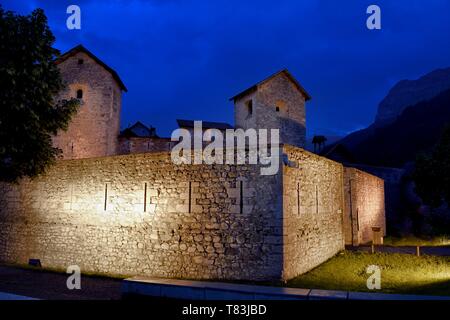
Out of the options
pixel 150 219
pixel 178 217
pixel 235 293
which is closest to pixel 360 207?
pixel 178 217

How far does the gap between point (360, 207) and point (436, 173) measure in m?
3.81

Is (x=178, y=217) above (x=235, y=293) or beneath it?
above

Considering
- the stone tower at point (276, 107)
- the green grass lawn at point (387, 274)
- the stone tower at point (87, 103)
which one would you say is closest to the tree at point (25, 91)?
the green grass lawn at point (387, 274)

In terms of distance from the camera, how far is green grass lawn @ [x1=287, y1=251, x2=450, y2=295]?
29.0 ft

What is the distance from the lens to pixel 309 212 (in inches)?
446

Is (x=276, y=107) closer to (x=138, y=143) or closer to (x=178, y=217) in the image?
(x=138, y=143)

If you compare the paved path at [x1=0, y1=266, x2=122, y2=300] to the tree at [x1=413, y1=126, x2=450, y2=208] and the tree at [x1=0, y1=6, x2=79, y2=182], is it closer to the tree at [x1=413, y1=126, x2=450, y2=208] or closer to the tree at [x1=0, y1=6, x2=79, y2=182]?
the tree at [x1=0, y1=6, x2=79, y2=182]

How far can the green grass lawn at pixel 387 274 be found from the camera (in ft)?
29.0

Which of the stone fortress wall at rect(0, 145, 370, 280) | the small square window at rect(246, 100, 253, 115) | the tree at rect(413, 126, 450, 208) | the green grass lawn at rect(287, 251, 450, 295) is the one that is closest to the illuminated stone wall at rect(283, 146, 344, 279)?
the stone fortress wall at rect(0, 145, 370, 280)

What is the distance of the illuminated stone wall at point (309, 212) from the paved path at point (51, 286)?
5045 millimetres

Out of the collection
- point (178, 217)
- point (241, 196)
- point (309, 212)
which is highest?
point (241, 196)

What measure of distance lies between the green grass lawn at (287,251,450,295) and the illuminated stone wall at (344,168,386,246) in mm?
2513

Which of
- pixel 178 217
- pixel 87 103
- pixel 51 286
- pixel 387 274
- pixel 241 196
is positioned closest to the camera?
pixel 51 286

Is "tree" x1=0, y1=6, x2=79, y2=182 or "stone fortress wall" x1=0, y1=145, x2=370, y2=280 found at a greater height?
"tree" x1=0, y1=6, x2=79, y2=182
